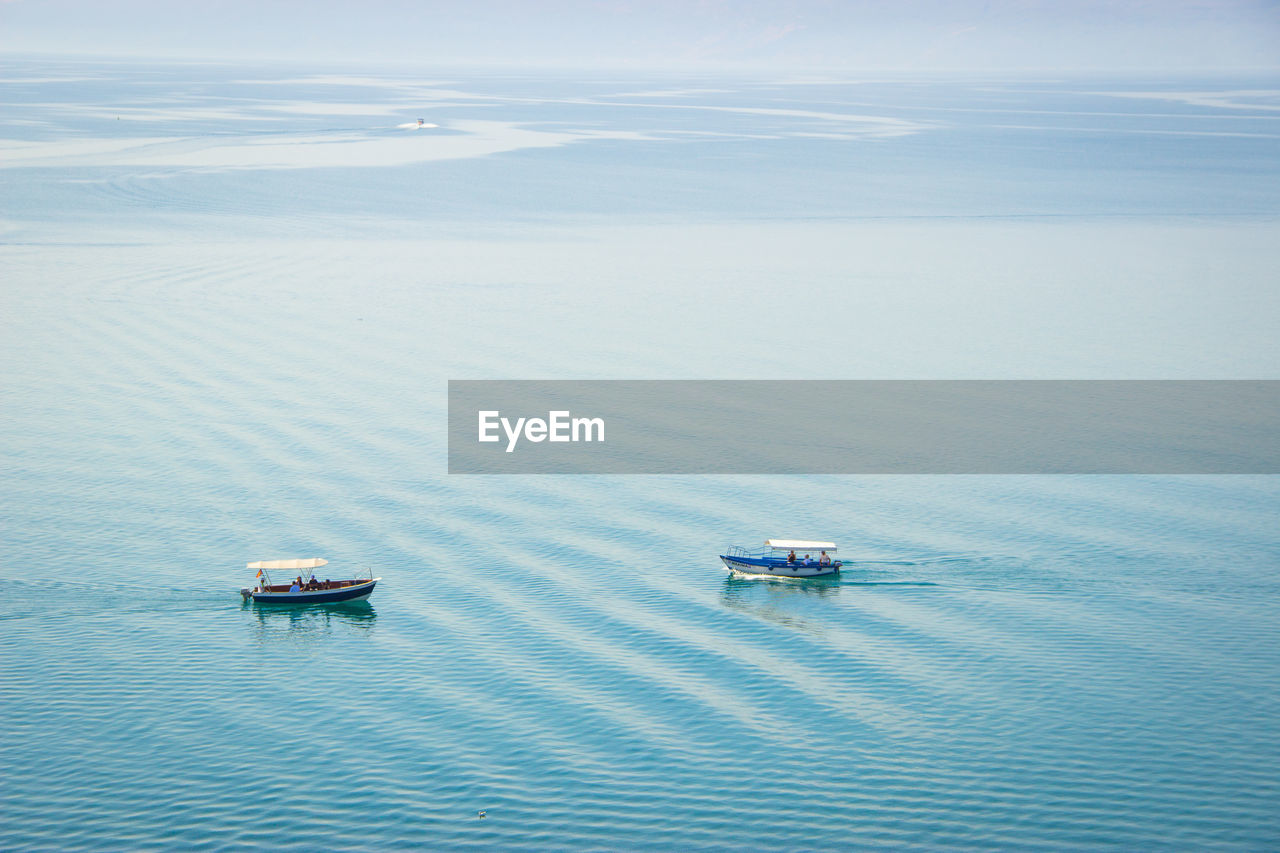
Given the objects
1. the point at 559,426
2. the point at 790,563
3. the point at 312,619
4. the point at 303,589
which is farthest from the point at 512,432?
the point at 790,563

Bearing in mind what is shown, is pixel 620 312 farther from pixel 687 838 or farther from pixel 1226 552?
pixel 687 838

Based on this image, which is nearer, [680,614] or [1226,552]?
[680,614]

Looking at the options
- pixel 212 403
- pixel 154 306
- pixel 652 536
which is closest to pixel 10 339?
pixel 154 306

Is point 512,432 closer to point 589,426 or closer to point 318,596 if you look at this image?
point 589,426

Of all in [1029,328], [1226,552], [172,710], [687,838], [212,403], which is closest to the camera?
[687,838]

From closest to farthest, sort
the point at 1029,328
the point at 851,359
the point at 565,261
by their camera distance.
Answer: the point at 851,359
the point at 1029,328
the point at 565,261

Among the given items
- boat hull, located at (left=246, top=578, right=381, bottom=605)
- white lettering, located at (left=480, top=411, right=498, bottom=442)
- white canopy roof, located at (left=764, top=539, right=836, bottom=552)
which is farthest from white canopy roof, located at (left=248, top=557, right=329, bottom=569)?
white lettering, located at (left=480, top=411, right=498, bottom=442)

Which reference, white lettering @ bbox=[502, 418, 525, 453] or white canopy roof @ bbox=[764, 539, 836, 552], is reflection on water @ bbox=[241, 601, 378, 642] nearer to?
white canopy roof @ bbox=[764, 539, 836, 552]
